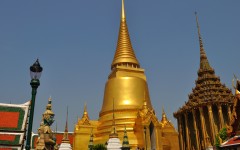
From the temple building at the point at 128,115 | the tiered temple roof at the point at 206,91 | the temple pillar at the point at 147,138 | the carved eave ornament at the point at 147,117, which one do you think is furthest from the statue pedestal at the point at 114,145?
the tiered temple roof at the point at 206,91

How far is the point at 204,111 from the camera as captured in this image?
29.4 metres

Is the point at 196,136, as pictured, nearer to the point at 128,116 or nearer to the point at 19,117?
the point at 128,116

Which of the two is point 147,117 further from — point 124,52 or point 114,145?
point 124,52

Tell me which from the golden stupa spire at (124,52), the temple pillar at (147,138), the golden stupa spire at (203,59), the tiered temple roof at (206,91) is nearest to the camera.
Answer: the temple pillar at (147,138)

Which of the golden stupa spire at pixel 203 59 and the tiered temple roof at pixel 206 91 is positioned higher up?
the golden stupa spire at pixel 203 59

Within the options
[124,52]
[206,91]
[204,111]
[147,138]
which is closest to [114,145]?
[147,138]

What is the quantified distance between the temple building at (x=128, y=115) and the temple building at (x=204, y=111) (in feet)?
13.6

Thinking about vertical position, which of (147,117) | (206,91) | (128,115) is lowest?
(147,117)

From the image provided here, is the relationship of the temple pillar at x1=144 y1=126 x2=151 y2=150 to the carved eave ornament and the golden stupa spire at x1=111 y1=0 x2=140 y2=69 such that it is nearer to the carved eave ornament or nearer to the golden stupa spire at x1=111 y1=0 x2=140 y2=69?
the carved eave ornament

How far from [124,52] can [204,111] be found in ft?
39.1

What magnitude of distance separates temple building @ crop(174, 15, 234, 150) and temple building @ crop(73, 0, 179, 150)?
414cm

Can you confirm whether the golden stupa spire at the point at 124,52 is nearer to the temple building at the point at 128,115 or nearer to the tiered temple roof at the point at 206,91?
the temple building at the point at 128,115

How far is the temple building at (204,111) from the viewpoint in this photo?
92.6 ft

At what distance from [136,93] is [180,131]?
9560 millimetres
